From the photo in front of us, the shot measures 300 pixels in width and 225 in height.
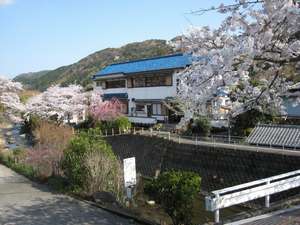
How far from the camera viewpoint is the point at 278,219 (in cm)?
820

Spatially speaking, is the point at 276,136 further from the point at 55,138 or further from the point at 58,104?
the point at 58,104

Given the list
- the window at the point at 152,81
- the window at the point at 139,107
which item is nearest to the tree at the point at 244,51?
the window at the point at 152,81

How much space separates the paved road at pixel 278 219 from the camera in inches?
313

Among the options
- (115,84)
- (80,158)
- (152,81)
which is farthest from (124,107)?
(80,158)

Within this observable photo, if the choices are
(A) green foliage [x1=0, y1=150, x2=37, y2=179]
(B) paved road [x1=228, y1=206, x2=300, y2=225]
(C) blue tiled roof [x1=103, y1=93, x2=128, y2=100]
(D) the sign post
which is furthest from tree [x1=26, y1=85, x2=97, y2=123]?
(B) paved road [x1=228, y1=206, x2=300, y2=225]

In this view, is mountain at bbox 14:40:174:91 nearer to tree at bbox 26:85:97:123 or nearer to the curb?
tree at bbox 26:85:97:123

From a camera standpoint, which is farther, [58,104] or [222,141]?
[58,104]

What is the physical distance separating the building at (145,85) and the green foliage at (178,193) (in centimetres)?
2034

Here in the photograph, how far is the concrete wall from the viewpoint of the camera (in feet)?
56.3

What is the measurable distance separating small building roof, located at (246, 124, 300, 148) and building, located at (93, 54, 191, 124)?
39.8ft

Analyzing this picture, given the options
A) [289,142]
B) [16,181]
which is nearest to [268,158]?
[289,142]

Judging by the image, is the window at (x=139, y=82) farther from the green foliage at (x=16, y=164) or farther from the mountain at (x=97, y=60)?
the mountain at (x=97, y=60)

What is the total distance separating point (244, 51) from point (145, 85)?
30.7m

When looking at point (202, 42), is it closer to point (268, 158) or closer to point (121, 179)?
point (121, 179)
